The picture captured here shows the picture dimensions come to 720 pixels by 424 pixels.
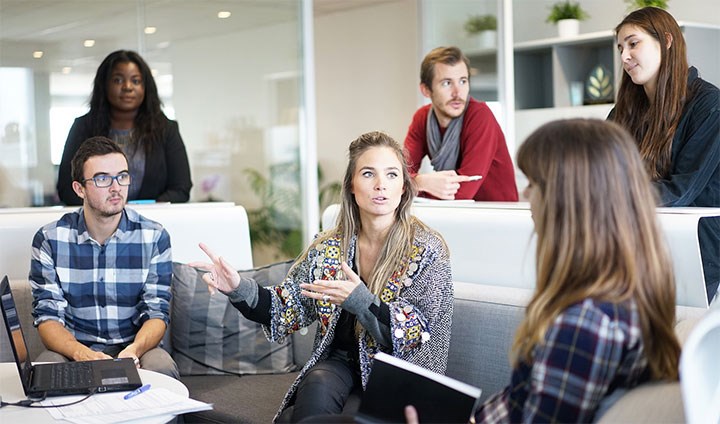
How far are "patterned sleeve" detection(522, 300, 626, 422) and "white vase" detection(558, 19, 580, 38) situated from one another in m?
4.64

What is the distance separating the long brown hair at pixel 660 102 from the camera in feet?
8.42

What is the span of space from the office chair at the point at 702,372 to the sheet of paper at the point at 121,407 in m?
1.07

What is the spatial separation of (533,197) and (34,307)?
78.9 inches

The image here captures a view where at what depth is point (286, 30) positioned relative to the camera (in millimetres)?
5582

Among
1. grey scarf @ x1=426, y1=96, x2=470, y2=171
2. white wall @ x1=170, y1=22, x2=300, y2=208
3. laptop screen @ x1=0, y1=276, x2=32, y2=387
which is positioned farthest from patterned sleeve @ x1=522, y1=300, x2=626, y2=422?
white wall @ x1=170, y1=22, x2=300, y2=208

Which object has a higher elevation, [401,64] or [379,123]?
[401,64]

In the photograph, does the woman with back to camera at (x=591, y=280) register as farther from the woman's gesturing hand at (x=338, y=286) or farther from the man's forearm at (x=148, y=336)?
the man's forearm at (x=148, y=336)

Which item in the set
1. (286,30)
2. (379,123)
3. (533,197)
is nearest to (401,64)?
(379,123)

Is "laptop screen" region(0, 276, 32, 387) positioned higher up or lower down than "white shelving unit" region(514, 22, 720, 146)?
lower down

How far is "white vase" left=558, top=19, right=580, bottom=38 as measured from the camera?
5746 mm

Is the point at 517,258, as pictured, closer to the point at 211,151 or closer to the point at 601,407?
the point at 601,407

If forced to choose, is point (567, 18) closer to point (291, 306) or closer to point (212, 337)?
point (212, 337)

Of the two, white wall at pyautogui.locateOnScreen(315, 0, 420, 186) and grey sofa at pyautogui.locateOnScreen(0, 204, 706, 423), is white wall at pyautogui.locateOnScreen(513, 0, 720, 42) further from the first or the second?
grey sofa at pyautogui.locateOnScreen(0, 204, 706, 423)

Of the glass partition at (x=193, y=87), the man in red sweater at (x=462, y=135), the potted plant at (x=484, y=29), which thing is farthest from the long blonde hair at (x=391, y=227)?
the potted plant at (x=484, y=29)
